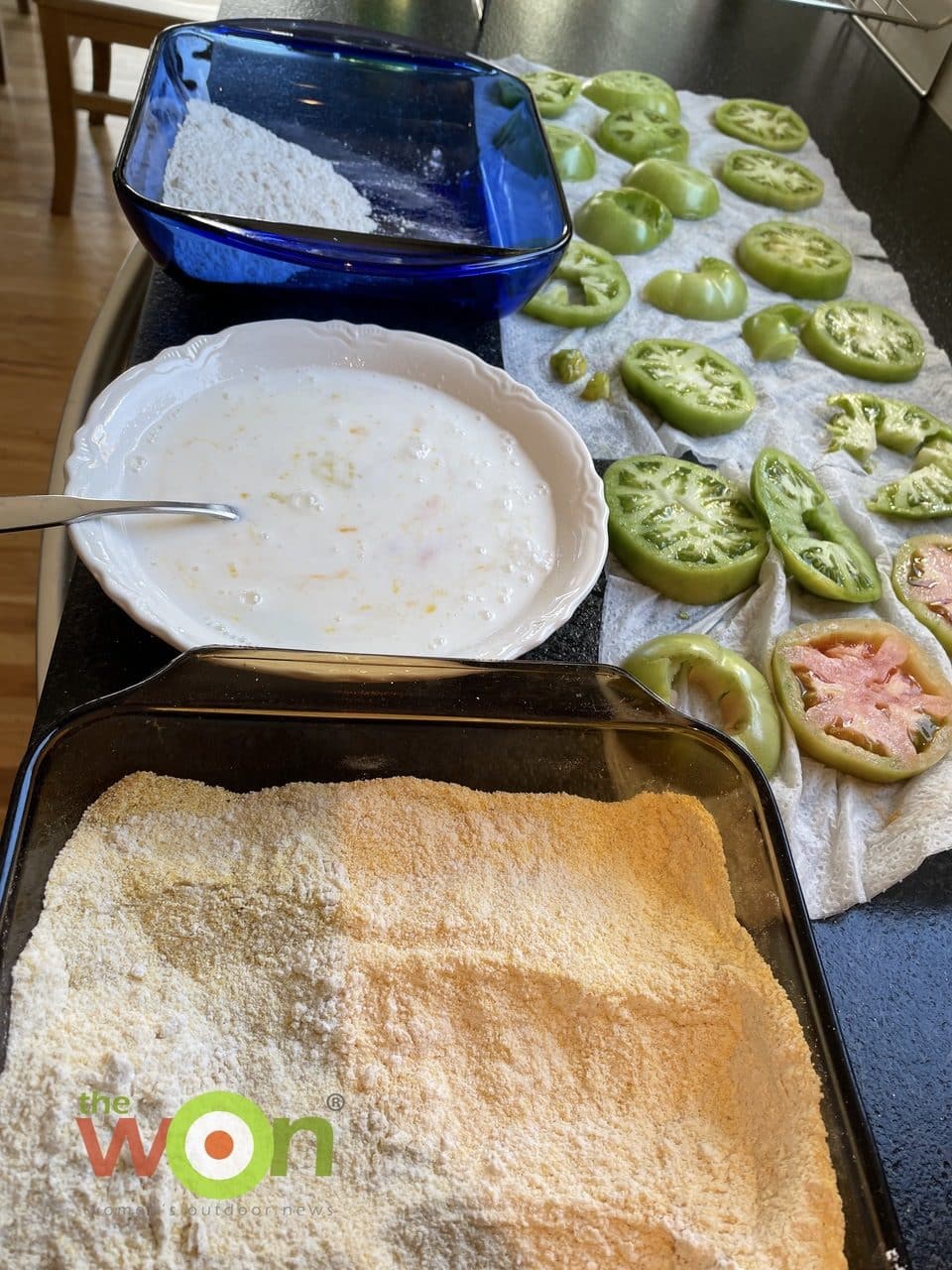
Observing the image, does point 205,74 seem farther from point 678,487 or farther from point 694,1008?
point 694,1008

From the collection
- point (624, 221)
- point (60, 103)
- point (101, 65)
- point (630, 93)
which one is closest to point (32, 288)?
point (60, 103)

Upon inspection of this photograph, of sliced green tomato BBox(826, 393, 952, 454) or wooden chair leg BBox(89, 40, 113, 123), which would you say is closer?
sliced green tomato BBox(826, 393, 952, 454)

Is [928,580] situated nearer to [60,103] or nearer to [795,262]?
[795,262]

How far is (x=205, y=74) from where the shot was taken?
4.34ft

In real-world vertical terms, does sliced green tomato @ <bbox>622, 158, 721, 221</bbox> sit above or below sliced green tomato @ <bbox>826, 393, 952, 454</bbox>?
above

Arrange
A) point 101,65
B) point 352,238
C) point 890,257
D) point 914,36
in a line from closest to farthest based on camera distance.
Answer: point 352,238, point 890,257, point 914,36, point 101,65

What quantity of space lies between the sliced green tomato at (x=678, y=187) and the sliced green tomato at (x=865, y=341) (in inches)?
10.4

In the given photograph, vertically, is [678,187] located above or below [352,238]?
below

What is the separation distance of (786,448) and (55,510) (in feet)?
2.81

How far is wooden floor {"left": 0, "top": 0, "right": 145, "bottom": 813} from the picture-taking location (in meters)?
1.88

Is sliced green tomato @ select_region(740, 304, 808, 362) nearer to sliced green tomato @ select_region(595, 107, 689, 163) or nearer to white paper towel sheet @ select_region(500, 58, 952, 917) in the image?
white paper towel sheet @ select_region(500, 58, 952, 917)

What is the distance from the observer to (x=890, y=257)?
167 cm

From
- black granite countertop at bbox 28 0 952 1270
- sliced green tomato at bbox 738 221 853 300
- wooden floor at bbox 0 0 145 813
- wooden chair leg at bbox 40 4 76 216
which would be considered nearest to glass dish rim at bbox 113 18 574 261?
black granite countertop at bbox 28 0 952 1270
